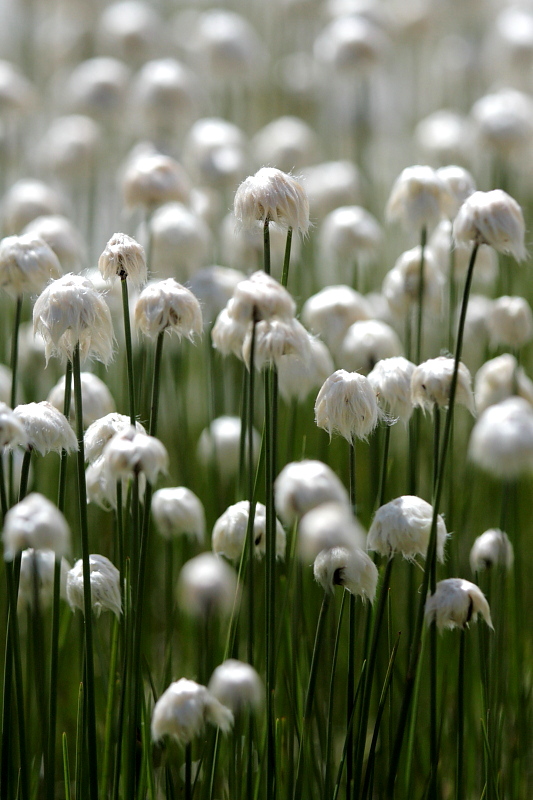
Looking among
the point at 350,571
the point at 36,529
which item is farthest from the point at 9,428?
the point at 350,571

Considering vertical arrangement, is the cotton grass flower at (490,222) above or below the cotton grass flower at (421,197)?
below

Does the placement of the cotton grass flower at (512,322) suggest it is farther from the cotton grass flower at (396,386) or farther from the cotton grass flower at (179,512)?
the cotton grass flower at (179,512)

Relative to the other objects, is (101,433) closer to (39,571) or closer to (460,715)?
(39,571)

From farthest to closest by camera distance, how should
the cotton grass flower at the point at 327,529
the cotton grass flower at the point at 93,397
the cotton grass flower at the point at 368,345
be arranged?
the cotton grass flower at the point at 368,345, the cotton grass flower at the point at 93,397, the cotton grass flower at the point at 327,529

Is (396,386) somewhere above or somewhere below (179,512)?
above

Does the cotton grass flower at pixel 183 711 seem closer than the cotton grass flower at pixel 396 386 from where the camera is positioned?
Yes

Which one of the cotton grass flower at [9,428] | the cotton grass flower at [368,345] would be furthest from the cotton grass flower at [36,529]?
the cotton grass flower at [368,345]
